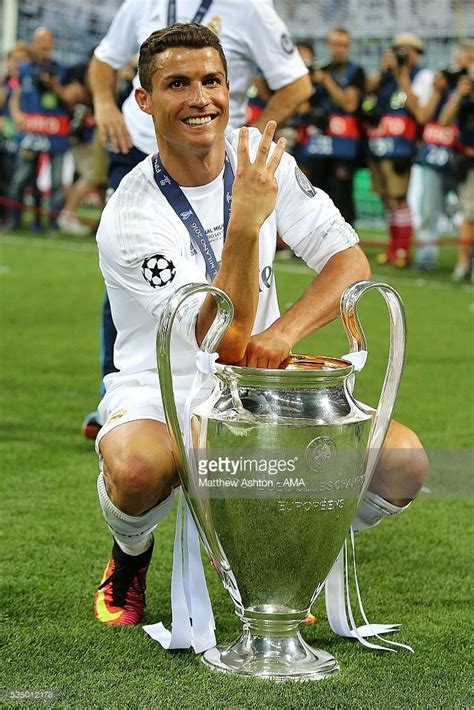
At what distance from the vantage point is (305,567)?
3.01 metres

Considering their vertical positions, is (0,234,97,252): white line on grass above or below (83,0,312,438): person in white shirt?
below

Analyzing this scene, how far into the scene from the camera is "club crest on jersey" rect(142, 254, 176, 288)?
10.6ft

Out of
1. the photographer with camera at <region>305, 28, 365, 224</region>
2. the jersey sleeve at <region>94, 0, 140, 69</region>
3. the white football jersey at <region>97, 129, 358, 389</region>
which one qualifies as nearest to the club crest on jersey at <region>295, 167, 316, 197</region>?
the white football jersey at <region>97, 129, 358, 389</region>

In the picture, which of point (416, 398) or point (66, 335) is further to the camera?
point (66, 335)

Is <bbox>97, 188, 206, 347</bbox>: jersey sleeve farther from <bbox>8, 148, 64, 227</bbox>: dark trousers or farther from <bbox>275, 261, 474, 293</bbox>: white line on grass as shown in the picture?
<bbox>8, 148, 64, 227</bbox>: dark trousers

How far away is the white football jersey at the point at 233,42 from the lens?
5.11 m

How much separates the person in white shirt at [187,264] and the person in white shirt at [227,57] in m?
1.52

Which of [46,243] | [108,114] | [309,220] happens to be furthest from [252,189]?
[46,243]

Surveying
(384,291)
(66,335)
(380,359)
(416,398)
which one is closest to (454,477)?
(416,398)

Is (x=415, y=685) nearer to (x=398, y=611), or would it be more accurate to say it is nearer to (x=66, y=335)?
(x=398, y=611)

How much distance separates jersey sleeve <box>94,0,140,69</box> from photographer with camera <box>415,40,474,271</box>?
674cm

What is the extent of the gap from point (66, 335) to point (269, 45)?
3799mm

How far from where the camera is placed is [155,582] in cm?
388

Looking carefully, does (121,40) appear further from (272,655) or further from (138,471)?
(272,655)
